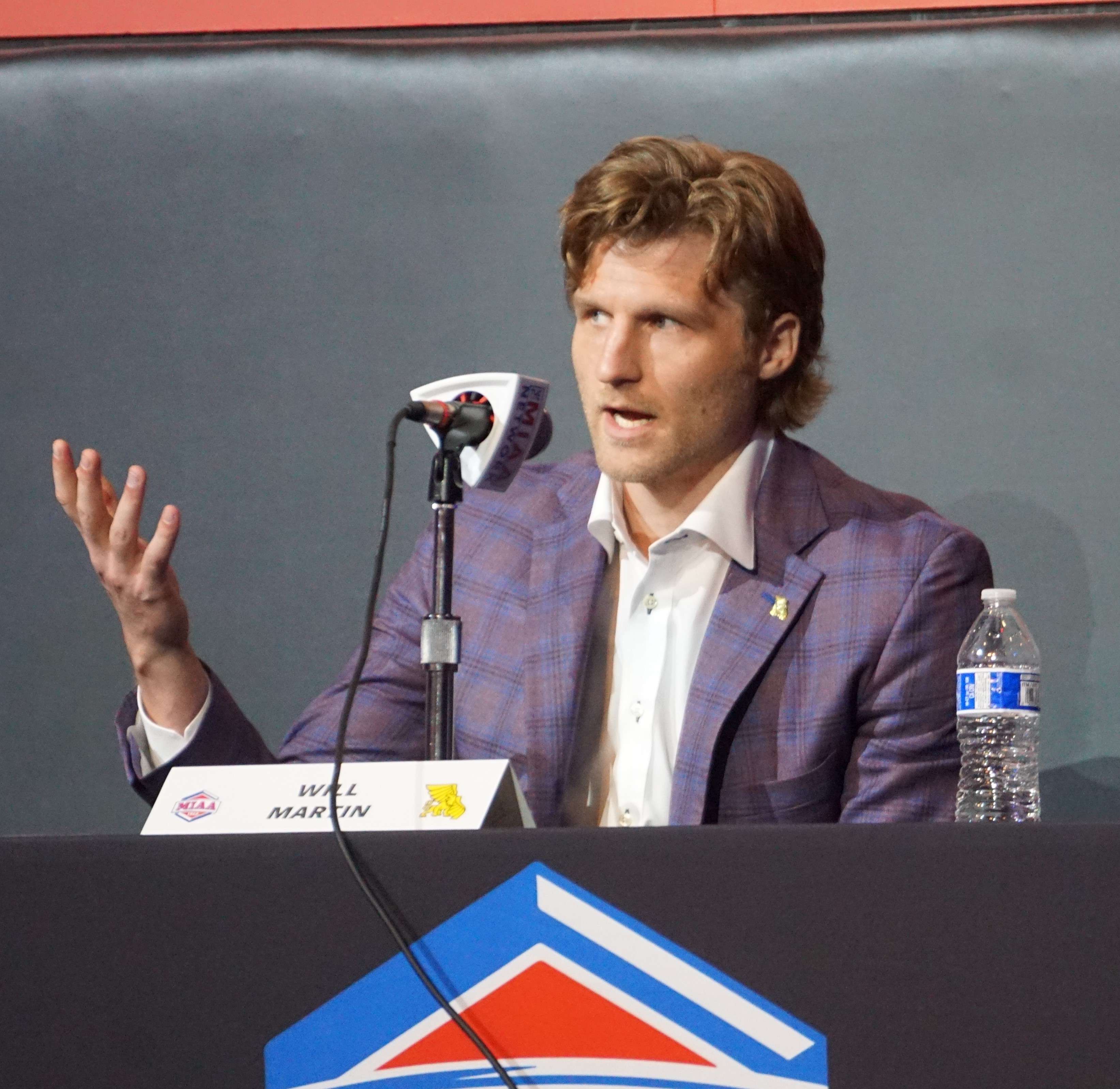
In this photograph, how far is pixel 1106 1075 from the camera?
2.82ft

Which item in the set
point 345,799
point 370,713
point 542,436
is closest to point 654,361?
point 542,436

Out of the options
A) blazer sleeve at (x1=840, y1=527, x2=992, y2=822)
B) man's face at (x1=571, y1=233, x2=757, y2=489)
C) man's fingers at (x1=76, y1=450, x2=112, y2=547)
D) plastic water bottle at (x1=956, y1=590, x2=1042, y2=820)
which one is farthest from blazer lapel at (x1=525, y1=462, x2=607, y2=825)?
man's fingers at (x1=76, y1=450, x2=112, y2=547)

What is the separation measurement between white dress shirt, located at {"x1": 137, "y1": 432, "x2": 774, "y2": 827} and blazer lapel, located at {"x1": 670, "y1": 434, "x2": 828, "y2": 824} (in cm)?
2

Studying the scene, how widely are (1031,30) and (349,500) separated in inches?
48.2

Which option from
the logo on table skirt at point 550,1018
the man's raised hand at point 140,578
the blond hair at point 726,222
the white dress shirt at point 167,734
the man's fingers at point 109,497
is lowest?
the logo on table skirt at point 550,1018

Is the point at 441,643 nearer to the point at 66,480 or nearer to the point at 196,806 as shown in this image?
the point at 196,806

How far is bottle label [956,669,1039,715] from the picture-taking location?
4.41ft

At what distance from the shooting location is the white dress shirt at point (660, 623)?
5.66 feet

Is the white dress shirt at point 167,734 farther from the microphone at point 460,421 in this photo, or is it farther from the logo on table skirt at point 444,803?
the logo on table skirt at point 444,803

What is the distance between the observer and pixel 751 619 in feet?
5.59

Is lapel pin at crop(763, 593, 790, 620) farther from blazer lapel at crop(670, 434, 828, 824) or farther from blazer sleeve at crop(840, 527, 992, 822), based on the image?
blazer sleeve at crop(840, 527, 992, 822)

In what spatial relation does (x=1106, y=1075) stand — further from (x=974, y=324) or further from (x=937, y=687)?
(x=974, y=324)

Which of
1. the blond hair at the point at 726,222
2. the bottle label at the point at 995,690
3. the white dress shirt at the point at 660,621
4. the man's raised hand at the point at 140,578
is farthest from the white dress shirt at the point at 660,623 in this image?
the man's raised hand at the point at 140,578

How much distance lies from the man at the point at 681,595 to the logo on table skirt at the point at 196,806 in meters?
0.39
